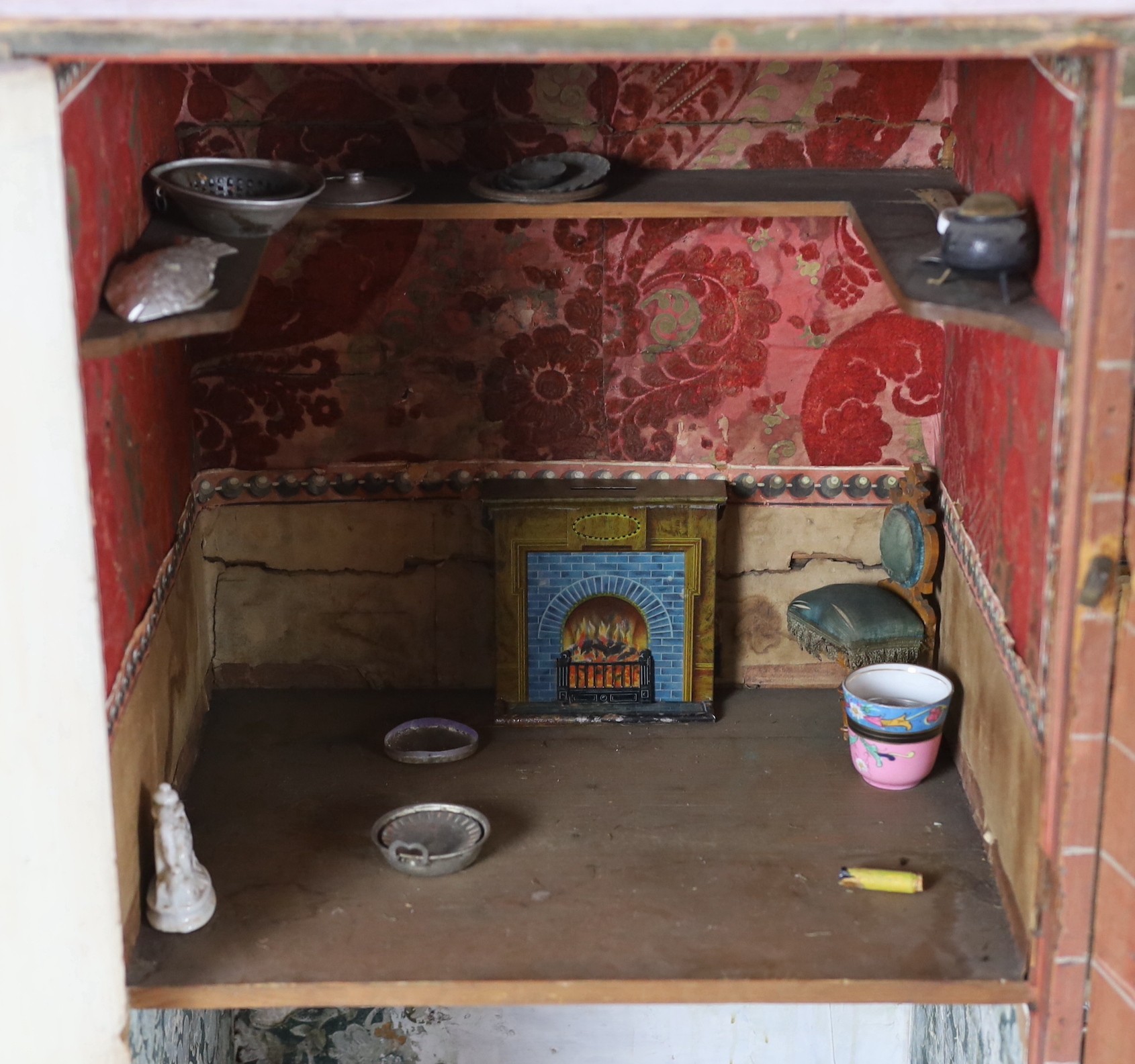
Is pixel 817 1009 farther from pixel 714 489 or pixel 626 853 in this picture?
pixel 714 489

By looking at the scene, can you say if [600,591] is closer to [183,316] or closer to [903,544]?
[903,544]

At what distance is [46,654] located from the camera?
82.1 inches

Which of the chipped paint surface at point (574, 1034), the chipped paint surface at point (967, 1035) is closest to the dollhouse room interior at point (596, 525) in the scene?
the chipped paint surface at point (967, 1035)

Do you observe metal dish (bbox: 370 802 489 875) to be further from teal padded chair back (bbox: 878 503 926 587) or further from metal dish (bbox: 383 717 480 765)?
teal padded chair back (bbox: 878 503 926 587)

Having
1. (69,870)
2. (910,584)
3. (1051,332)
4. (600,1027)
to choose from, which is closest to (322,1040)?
(600,1027)

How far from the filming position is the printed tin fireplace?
304 cm

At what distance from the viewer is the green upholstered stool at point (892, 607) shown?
2980 millimetres

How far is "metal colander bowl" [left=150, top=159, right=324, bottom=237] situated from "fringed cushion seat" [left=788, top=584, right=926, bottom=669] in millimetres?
1268

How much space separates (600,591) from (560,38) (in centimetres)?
138

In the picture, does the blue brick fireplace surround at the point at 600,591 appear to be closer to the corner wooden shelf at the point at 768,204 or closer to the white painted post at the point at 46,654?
the corner wooden shelf at the point at 768,204

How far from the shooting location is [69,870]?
84.8 inches

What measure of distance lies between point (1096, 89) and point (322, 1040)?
255 centimetres

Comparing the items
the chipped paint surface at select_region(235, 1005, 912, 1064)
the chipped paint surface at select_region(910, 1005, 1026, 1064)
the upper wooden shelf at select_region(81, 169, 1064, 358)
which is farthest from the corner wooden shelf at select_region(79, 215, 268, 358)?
the chipped paint surface at select_region(235, 1005, 912, 1064)

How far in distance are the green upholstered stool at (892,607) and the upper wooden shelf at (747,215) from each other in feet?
1.92
